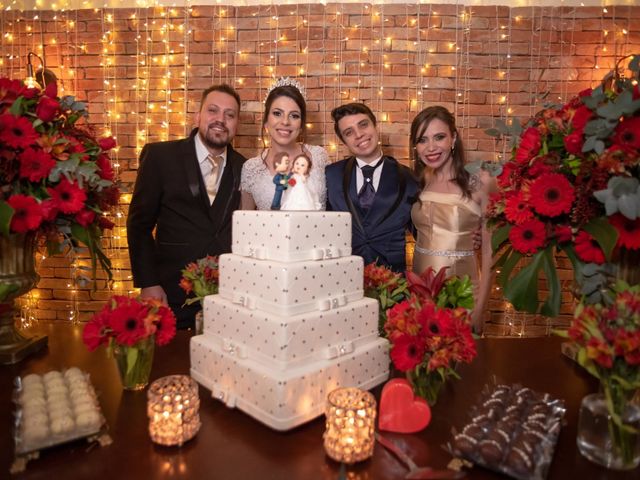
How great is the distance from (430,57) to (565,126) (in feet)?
7.99

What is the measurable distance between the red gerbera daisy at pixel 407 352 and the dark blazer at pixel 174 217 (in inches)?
72.6

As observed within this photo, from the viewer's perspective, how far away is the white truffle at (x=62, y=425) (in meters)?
1.01

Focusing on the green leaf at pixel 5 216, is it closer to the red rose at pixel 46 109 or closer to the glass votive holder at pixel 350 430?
the red rose at pixel 46 109

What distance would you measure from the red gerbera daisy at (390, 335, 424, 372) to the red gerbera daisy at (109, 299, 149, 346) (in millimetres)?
798

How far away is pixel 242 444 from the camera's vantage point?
3.59ft

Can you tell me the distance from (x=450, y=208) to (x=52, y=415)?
86.4 inches

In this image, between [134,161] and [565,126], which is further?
[134,161]

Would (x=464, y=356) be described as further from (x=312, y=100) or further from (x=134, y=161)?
(x=134, y=161)

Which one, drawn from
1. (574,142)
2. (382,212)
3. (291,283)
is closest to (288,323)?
(291,283)

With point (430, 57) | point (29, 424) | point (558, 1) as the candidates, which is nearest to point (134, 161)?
point (430, 57)

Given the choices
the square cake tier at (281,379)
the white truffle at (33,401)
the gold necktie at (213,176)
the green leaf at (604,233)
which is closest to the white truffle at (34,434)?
the white truffle at (33,401)

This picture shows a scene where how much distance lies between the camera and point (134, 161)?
3.72 metres

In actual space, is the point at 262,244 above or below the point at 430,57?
below

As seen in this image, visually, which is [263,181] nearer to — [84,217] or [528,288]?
[84,217]
